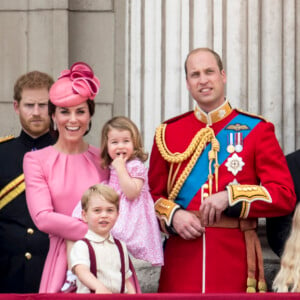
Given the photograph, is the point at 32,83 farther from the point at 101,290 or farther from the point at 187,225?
the point at 101,290

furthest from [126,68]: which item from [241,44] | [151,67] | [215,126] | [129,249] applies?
[129,249]

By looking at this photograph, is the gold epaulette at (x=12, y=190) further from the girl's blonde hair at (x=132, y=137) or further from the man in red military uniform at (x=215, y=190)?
the man in red military uniform at (x=215, y=190)

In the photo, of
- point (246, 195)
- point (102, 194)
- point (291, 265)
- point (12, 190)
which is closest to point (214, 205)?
point (246, 195)

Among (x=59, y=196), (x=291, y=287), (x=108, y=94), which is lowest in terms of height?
(x=291, y=287)

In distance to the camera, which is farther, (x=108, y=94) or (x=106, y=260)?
(x=108, y=94)

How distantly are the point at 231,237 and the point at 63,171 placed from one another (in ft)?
2.96

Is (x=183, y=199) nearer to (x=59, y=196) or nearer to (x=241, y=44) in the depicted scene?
(x=59, y=196)

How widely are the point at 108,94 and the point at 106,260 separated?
215 centimetres

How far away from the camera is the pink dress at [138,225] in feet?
21.5

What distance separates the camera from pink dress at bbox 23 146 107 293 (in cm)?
639

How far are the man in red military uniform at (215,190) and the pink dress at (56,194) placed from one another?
429 millimetres

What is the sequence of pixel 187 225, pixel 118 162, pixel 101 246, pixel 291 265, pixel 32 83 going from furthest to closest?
pixel 32 83
pixel 187 225
pixel 118 162
pixel 291 265
pixel 101 246

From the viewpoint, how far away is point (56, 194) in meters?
6.52

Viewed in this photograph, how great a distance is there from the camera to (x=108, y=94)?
8.25 meters
